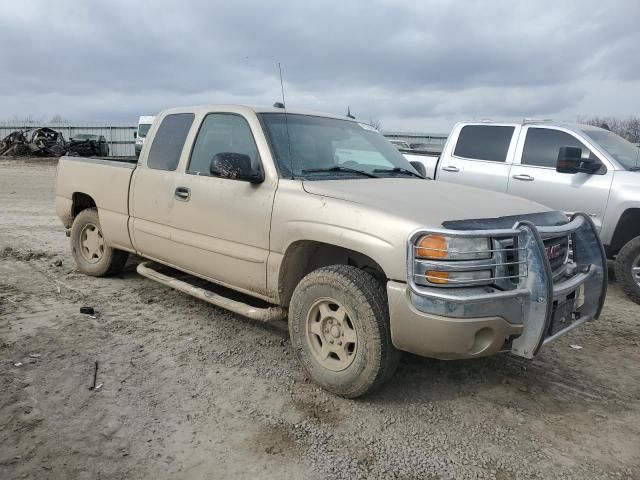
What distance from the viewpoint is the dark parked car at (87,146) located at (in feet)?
90.7

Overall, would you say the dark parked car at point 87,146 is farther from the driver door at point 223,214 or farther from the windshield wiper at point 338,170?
the windshield wiper at point 338,170

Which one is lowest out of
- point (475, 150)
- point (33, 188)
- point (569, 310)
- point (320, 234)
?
point (33, 188)

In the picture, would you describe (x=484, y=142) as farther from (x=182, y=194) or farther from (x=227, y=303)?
(x=227, y=303)

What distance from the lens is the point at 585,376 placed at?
155 inches

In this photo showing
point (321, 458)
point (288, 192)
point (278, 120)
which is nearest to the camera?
point (321, 458)

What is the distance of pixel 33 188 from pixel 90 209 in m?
11.2

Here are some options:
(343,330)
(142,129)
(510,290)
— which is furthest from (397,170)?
(142,129)

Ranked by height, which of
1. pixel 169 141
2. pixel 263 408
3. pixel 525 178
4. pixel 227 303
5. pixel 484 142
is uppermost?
pixel 484 142

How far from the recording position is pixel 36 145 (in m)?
28.5

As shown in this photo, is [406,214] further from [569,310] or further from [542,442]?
[542,442]

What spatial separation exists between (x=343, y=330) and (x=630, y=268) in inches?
160

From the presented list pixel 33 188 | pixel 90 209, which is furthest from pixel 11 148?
pixel 90 209

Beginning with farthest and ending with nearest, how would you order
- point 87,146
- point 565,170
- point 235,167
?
1. point 87,146
2. point 565,170
3. point 235,167

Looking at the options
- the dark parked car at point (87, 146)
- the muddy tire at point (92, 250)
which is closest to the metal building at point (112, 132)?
the dark parked car at point (87, 146)
